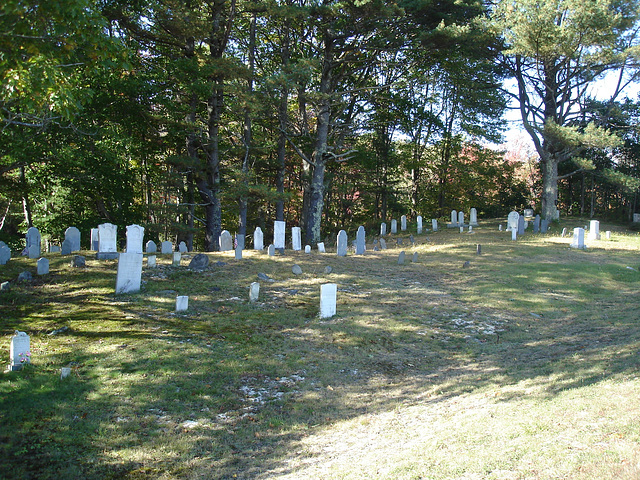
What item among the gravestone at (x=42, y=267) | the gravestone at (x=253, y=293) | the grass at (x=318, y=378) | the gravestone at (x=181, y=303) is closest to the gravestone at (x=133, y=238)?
the grass at (x=318, y=378)

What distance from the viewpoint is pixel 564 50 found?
20.4m

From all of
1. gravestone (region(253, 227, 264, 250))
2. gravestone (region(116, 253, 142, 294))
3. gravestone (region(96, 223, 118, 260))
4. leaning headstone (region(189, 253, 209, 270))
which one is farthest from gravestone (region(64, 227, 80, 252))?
gravestone (region(253, 227, 264, 250))

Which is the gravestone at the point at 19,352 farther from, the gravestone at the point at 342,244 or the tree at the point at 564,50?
the tree at the point at 564,50

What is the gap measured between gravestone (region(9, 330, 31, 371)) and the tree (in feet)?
71.4

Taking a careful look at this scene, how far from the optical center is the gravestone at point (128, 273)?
10266 mm

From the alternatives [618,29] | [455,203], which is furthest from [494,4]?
[455,203]

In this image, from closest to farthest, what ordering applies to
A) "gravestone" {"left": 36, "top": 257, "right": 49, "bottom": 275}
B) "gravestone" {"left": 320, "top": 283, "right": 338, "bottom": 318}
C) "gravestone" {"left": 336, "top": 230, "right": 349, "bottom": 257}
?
"gravestone" {"left": 320, "top": 283, "right": 338, "bottom": 318}, "gravestone" {"left": 36, "top": 257, "right": 49, "bottom": 275}, "gravestone" {"left": 336, "top": 230, "right": 349, "bottom": 257}

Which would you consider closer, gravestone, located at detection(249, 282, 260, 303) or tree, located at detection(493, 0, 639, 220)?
gravestone, located at detection(249, 282, 260, 303)

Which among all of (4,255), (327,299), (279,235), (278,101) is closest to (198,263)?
(279,235)

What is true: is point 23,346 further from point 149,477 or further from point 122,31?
point 122,31

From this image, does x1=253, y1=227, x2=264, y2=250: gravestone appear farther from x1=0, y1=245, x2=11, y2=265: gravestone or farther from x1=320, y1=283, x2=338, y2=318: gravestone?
x1=0, y1=245, x2=11, y2=265: gravestone

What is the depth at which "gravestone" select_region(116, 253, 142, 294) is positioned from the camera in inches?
404

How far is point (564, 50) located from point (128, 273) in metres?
21.0

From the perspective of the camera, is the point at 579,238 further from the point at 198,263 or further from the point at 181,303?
the point at 181,303
